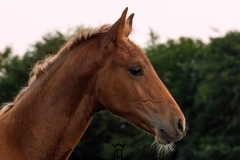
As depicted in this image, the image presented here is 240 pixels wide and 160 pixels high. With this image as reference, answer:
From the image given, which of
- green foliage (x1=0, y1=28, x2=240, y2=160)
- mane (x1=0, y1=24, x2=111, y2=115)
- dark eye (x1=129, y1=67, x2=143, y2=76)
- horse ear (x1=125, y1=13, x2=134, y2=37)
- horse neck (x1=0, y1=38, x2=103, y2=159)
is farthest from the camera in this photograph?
green foliage (x1=0, y1=28, x2=240, y2=160)

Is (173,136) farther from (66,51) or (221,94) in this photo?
(221,94)

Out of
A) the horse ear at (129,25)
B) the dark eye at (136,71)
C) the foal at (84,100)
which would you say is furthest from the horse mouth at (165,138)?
the horse ear at (129,25)

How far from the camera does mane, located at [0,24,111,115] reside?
20.9ft

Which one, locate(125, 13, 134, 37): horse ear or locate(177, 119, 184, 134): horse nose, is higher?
locate(125, 13, 134, 37): horse ear

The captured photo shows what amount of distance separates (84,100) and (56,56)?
62 cm

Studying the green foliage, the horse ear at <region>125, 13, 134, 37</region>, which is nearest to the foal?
the horse ear at <region>125, 13, 134, 37</region>

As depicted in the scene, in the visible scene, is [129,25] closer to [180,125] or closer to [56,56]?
[56,56]

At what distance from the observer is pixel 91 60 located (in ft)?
20.6

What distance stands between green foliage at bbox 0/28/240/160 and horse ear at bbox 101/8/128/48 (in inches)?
666

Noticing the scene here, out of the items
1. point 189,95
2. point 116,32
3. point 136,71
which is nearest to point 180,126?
point 136,71

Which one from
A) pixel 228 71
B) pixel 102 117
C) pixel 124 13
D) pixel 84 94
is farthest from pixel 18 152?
pixel 102 117

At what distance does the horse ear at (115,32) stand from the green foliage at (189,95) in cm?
1692

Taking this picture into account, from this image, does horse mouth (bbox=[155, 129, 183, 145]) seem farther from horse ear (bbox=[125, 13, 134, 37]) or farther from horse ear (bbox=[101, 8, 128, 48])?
horse ear (bbox=[125, 13, 134, 37])

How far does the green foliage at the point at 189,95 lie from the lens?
26766 millimetres
